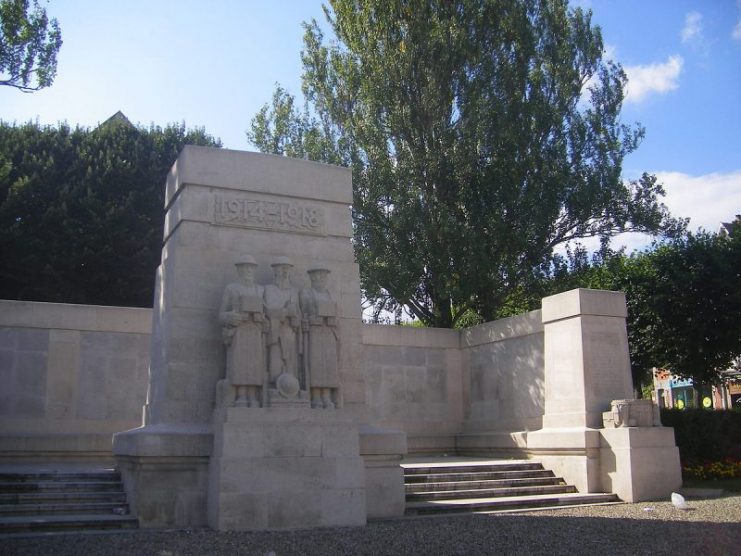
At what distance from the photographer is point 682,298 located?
70.3 ft

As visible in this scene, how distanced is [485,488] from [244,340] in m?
5.47

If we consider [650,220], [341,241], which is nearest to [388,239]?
[650,220]

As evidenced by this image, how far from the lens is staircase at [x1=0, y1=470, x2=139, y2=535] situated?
31.0ft

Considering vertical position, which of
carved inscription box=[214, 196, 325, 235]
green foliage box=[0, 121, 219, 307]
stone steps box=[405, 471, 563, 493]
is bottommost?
stone steps box=[405, 471, 563, 493]

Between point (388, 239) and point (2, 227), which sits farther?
point (2, 227)

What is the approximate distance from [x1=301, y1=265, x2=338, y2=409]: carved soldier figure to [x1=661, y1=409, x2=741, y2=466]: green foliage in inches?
355

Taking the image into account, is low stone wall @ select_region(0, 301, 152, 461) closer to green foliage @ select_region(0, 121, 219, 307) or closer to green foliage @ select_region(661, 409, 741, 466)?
green foliage @ select_region(0, 121, 219, 307)

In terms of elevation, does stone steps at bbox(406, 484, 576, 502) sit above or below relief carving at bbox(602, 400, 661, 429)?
below

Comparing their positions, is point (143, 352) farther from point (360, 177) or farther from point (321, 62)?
point (321, 62)

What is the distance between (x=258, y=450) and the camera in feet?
32.9

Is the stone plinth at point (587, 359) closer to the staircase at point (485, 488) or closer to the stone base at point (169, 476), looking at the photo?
the staircase at point (485, 488)

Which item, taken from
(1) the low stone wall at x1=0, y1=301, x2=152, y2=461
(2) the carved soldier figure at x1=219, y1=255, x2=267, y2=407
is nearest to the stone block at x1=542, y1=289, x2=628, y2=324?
(2) the carved soldier figure at x1=219, y1=255, x2=267, y2=407

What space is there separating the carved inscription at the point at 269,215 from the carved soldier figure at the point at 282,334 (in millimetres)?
1083

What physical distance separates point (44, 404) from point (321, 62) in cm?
1300
